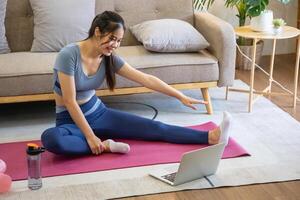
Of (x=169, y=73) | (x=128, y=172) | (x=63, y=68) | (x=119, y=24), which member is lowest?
(x=128, y=172)

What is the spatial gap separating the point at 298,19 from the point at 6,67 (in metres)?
2.79

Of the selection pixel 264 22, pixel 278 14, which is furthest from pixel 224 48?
pixel 278 14

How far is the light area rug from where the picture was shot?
2375mm

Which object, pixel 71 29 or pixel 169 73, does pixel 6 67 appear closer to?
pixel 71 29

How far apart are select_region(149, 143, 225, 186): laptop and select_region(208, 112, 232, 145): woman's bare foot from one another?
21cm

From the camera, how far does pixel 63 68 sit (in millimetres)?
2557

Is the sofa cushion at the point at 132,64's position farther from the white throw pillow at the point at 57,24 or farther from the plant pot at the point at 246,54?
the plant pot at the point at 246,54

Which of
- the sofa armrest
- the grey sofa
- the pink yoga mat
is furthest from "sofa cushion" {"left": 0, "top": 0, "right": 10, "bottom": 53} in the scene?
the sofa armrest

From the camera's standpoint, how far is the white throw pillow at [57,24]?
3.38 metres

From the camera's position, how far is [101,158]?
2.66 meters

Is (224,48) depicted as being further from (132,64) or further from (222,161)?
(222,161)

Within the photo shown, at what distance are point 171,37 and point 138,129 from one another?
724 mm

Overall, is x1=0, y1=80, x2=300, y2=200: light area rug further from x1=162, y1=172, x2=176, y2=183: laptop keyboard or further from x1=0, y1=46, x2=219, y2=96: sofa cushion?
x1=0, y1=46, x2=219, y2=96: sofa cushion

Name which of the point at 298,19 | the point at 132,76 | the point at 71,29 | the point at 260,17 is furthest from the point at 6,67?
the point at 298,19
